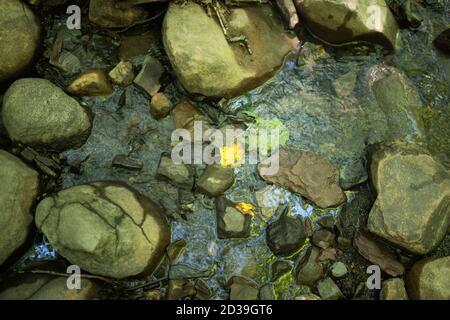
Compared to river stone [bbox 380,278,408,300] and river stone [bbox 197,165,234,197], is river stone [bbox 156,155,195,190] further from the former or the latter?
river stone [bbox 380,278,408,300]

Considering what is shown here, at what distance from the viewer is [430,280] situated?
2734 mm

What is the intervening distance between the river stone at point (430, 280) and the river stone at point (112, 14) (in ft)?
8.41

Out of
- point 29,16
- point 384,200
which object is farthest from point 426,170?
point 29,16

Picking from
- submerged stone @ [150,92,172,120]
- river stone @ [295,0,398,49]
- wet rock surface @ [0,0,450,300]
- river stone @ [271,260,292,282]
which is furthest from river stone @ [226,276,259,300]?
river stone @ [295,0,398,49]

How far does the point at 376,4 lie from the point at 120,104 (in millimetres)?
2033

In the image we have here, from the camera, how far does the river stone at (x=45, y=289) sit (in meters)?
2.63

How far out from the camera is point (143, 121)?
327 centimetres

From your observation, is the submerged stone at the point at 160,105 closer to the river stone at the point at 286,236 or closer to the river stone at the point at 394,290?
the river stone at the point at 286,236

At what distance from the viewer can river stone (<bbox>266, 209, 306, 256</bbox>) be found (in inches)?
115

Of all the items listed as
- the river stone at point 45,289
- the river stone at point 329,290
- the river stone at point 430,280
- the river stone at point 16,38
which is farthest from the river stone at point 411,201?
the river stone at point 16,38

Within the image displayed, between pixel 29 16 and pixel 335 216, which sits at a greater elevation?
pixel 29 16

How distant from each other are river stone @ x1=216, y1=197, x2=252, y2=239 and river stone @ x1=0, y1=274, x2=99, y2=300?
2.82 feet

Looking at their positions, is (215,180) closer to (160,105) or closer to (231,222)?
(231,222)
